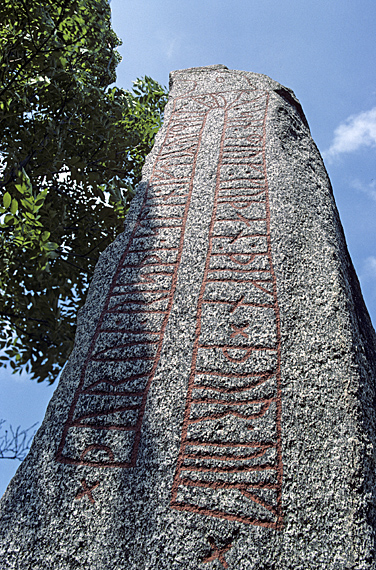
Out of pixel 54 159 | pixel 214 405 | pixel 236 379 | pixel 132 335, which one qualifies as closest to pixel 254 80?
pixel 54 159

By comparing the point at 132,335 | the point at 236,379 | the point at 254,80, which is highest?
the point at 254,80

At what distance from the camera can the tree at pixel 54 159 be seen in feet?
11.3

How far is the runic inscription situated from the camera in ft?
4.93

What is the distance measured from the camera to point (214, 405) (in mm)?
1714

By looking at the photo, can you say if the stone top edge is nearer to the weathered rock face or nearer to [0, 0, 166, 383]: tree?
[0, 0, 166, 383]: tree

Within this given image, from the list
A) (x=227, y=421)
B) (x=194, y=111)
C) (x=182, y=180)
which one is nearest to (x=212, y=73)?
(x=194, y=111)

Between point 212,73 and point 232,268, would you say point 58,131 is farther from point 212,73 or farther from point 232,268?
point 232,268

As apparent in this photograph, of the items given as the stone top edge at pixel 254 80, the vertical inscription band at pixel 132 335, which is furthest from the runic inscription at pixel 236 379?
the stone top edge at pixel 254 80

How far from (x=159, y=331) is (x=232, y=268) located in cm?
48

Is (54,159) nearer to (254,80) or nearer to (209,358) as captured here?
(254,80)

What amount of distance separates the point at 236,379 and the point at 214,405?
14 cm

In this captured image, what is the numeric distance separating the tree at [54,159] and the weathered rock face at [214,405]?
4.16 feet

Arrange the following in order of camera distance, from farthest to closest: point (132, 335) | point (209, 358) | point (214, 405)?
point (132, 335), point (209, 358), point (214, 405)

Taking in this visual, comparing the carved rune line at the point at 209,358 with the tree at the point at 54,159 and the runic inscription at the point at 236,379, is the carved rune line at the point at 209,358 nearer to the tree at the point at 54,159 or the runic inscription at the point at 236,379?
the runic inscription at the point at 236,379
